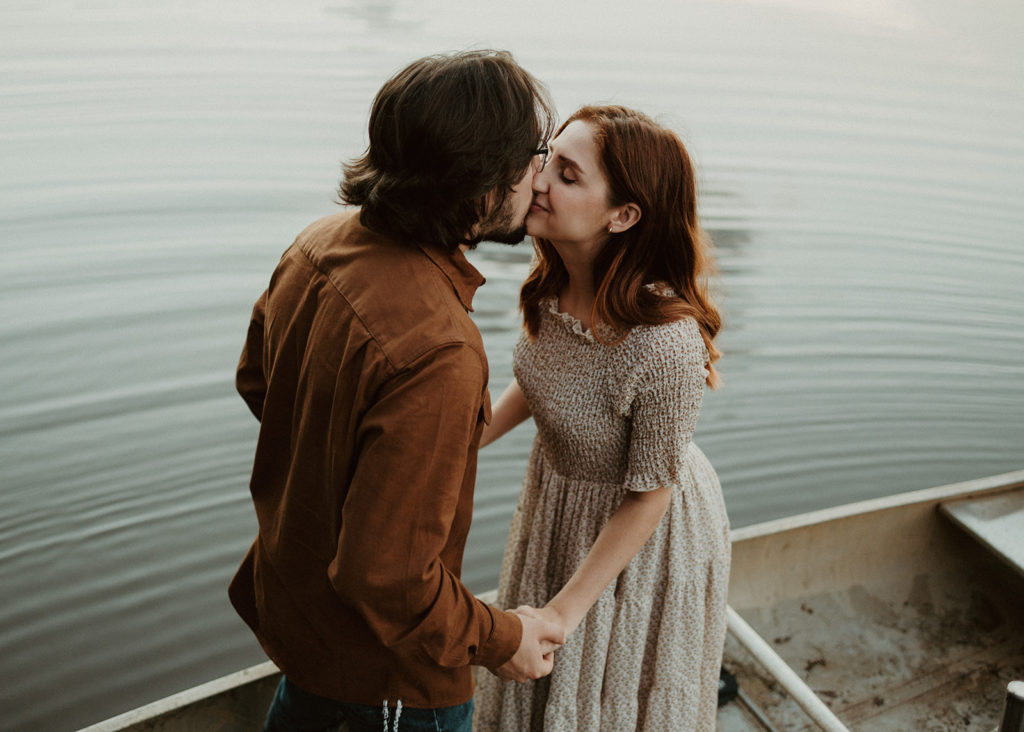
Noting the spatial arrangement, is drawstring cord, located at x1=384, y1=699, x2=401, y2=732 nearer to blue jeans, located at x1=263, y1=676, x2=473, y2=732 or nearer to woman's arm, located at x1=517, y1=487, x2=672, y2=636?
blue jeans, located at x1=263, y1=676, x2=473, y2=732

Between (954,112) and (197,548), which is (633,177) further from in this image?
(954,112)

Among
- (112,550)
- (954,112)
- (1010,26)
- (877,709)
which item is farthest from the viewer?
(1010,26)

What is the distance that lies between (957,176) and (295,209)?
18.9 feet

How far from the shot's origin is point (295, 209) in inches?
232

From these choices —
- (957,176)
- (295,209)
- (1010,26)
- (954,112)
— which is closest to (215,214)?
(295,209)

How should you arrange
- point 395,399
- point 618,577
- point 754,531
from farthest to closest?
point 754,531 → point 618,577 → point 395,399

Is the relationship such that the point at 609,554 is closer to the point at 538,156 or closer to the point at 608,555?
the point at 608,555

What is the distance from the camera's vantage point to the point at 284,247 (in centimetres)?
543

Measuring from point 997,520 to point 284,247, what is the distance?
157 inches

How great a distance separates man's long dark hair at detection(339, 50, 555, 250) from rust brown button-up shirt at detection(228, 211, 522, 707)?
0.05m

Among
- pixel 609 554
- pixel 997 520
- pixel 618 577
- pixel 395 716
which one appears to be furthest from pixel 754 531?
pixel 395 716

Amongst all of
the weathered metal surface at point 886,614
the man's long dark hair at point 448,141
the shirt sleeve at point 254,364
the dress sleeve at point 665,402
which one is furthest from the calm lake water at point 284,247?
the weathered metal surface at point 886,614

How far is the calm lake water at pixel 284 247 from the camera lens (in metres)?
3.36

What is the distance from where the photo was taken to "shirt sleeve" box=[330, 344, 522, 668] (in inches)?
40.8
